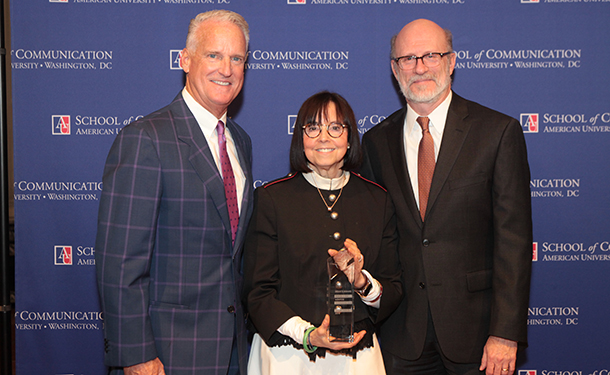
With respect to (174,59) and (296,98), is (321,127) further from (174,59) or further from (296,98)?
(174,59)

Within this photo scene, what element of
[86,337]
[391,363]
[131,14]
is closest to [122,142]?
[391,363]

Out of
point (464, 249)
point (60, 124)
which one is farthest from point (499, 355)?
point (60, 124)

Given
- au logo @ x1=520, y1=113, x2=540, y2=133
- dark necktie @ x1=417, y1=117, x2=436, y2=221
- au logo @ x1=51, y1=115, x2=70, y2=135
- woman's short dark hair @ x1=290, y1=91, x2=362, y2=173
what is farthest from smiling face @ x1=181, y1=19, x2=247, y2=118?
au logo @ x1=520, y1=113, x2=540, y2=133

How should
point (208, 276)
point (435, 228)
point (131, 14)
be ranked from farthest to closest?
1. point (131, 14)
2. point (435, 228)
3. point (208, 276)

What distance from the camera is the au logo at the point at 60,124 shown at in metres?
3.25

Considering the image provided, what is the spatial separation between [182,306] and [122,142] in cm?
73

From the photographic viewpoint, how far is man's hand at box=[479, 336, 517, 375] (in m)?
2.04

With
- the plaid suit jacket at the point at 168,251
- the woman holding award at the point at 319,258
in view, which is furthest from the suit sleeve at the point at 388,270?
the plaid suit jacket at the point at 168,251

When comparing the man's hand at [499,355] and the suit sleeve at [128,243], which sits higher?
the suit sleeve at [128,243]

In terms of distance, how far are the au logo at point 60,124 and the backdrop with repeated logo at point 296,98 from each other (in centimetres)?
1

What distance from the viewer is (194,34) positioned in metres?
2.13

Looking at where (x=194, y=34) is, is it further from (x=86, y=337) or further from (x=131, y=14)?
(x=86, y=337)

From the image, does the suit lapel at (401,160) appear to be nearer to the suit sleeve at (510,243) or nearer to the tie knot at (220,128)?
the suit sleeve at (510,243)

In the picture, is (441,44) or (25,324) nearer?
(441,44)
